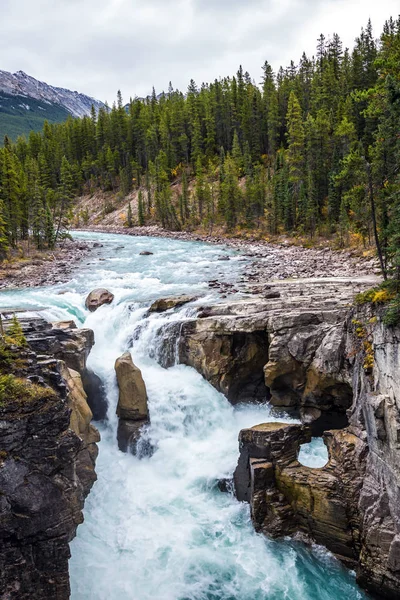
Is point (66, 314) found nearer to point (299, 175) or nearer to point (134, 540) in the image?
point (134, 540)

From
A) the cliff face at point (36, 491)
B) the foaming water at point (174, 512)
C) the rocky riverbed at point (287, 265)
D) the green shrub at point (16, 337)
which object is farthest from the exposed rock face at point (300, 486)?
the rocky riverbed at point (287, 265)

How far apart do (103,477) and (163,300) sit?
1135 centimetres

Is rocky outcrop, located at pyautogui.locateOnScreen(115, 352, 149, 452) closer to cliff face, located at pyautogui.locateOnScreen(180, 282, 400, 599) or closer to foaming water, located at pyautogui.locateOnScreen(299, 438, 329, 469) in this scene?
cliff face, located at pyautogui.locateOnScreen(180, 282, 400, 599)

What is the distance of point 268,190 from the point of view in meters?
69.1

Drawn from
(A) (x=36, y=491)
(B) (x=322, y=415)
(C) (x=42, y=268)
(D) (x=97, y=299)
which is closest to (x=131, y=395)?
(A) (x=36, y=491)

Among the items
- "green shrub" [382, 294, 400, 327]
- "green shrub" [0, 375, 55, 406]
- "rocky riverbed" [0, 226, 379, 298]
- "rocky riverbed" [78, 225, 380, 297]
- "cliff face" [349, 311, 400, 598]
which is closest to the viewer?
"green shrub" [0, 375, 55, 406]

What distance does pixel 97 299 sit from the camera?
28.3 meters

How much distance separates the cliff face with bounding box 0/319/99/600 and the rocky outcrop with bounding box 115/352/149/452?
22.2 ft

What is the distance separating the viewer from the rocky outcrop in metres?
18.2

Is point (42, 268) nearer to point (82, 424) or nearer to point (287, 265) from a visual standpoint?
point (287, 265)

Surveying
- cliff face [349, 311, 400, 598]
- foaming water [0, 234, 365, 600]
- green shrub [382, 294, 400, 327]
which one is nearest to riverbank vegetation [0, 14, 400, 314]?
green shrub [382, 294, 400, 327]

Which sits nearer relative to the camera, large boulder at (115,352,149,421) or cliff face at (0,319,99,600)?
cliff face at (0,319,99,600)

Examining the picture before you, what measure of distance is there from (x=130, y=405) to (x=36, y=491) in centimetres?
822

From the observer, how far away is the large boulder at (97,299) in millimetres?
27961
